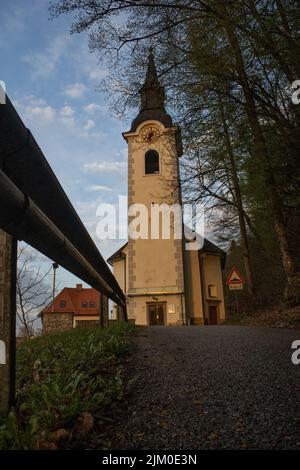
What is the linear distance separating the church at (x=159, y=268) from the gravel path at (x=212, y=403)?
18.5 m

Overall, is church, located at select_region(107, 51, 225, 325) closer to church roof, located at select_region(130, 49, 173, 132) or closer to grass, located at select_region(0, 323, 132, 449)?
church roof, located at select_region(130, 49, 173, 132)

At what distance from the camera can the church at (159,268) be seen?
24.0 m

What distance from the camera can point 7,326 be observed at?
229 cm

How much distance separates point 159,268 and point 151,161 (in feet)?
25.8

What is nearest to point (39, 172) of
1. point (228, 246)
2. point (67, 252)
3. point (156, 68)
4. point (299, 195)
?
point (67, 252)

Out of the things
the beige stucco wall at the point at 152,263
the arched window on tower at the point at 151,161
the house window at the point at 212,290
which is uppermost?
the arched window on tower at the point at 151,161

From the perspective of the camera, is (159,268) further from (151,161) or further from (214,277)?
(151,161)

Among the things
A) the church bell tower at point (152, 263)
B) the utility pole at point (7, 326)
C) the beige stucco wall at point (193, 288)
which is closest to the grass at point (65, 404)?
the utility pole at point (7, 326)

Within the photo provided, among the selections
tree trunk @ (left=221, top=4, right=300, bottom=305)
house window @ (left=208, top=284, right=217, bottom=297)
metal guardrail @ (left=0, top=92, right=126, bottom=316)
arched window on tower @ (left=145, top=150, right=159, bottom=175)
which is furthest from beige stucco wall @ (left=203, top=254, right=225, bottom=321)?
metal guardrail @ (left=0, top=92, right=126, bottom=316)

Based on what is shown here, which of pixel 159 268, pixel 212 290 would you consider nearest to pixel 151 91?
pixel 159 268

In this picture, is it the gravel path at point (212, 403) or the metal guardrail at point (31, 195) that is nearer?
the metal guardrail at point (31, 195)

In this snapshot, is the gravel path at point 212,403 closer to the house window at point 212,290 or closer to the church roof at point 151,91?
the church roof at point 151,91

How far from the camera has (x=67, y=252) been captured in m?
2.73

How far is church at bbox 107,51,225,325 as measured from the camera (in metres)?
24.0
